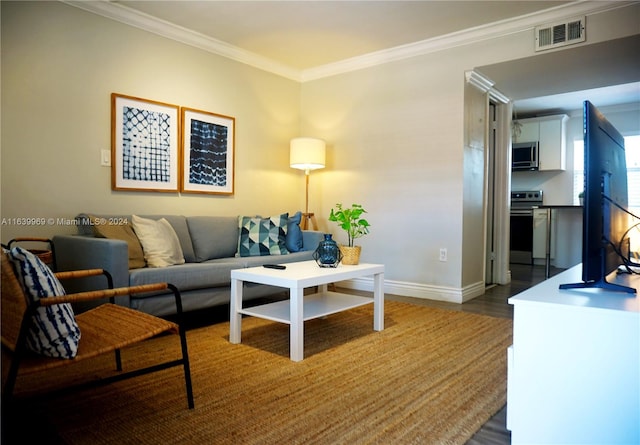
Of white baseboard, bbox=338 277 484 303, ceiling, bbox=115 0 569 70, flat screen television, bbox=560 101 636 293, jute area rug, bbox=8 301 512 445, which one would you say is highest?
ceiling, bbox=115 0 569 70

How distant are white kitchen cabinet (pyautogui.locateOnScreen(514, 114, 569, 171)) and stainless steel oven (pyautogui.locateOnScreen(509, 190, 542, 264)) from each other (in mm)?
520

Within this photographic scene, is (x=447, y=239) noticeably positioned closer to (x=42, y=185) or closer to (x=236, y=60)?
(x=236, y=60)

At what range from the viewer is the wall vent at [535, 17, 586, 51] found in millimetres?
3207

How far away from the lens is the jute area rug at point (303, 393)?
5.06ft

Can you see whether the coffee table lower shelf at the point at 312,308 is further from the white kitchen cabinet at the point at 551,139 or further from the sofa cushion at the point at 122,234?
the white kitchen cabinet at the point at 551,139

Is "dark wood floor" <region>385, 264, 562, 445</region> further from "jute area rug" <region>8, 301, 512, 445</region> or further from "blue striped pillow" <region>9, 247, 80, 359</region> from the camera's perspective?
"blue striped pillow" <region>9, 247, 80, 359</region>

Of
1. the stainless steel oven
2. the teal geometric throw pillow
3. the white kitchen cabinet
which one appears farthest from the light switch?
the white kitchen cabinet

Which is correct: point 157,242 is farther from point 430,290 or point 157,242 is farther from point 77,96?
point 430,290

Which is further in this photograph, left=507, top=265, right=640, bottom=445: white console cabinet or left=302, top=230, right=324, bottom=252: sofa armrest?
left=302, top=230, right=324, bottom=252: sofa armrest

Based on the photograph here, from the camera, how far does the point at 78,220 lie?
298 centimetres

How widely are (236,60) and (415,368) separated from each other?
3299mm

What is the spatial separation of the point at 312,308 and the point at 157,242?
118 centimetres

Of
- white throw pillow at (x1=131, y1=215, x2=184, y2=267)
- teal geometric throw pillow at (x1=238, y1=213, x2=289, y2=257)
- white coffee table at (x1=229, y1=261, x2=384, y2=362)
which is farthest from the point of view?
teal geometric throw pillow at (x1=238, y1=213, x2=289, y2=257)

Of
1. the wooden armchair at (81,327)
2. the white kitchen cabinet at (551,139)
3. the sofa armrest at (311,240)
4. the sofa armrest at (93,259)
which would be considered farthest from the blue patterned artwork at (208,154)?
the white kitchen cabinet at (551,139)
